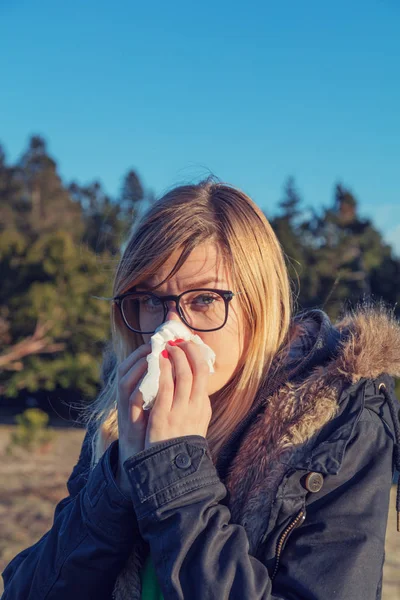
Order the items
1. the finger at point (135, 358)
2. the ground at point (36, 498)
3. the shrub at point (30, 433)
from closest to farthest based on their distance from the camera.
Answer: the finger at point (135, 358) < the ground at point (36, 498) < the shrub at point (30, 433)

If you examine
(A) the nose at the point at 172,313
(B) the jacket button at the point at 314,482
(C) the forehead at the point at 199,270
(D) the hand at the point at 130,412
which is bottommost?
(B) the jacket button at the point at 314,482

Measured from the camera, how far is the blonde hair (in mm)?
1871

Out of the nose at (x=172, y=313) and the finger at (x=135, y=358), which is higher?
the nose at (x=172, y=313)

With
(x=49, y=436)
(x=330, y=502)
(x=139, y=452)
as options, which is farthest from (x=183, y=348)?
(x=49, y=436)

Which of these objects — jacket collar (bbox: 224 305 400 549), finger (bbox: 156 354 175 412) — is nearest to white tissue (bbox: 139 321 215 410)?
finger (bbox: 156 354 175 412)

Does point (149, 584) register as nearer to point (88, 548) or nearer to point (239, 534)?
point (88, 548)

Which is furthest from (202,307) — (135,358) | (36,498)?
(36,498)

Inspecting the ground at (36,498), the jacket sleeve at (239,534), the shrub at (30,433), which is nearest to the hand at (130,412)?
the jacket sleeve at (239,534)

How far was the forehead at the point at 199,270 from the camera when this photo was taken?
72.6 inches

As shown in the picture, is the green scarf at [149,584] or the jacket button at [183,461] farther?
the green scarf at [149,584]

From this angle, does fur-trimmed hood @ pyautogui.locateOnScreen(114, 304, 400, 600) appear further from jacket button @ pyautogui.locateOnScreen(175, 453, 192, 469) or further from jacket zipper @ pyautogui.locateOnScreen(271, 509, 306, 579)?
jacket button @ pyautogui.locateOnScreen(175, 453, 192, 469)

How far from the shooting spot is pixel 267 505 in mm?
1510

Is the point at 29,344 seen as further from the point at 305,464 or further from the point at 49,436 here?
the point at 305,464

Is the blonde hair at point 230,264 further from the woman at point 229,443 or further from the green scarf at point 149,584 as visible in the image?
the green scarf at point 149,584
